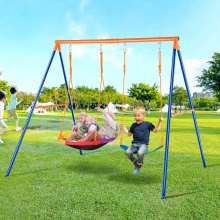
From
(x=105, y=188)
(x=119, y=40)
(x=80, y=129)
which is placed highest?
(x=119, y=40)

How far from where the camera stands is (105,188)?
15.0 ft

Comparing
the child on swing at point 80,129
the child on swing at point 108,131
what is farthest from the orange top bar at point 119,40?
the child on swing at point 80,129

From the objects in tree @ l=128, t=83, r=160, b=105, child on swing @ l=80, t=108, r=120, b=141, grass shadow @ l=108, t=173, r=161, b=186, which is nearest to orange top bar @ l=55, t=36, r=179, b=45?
child on swing @ l=80, t=108, r=120, b=141

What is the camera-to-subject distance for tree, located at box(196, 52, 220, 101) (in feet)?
146

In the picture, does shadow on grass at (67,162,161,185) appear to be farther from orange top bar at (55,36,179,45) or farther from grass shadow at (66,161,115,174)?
orange top bar at (55,36,179,45)

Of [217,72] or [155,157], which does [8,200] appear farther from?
[217,72]

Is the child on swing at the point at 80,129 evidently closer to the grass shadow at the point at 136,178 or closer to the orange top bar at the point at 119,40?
→ the grass shadow at the point at 136,178

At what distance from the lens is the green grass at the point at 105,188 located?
366 centimetres

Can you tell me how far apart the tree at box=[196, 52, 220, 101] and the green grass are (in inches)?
1569

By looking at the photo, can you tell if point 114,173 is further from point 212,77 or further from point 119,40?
point 212,77

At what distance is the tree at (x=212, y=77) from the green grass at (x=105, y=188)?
131 ft

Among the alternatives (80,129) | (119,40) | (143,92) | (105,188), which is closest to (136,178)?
(105,188)

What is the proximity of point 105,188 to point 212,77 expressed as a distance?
1702 inches

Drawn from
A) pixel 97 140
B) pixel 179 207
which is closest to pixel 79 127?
pixel 97 140
